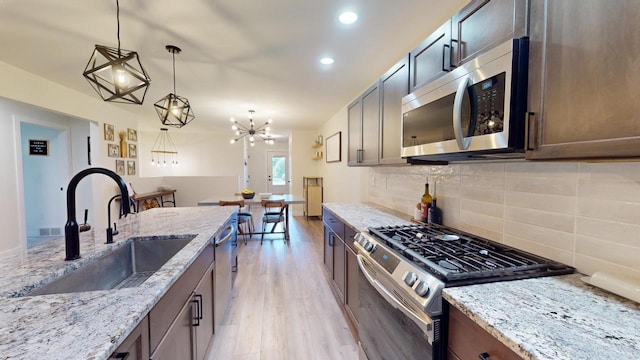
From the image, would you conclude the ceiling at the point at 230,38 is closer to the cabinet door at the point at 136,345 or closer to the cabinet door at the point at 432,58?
the cabinet door at the point at 432,58

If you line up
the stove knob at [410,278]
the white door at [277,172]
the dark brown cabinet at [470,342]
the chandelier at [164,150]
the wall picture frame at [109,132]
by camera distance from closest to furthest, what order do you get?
the dark brown cabinet at [470,342] < the stove knob at [410,278] < the wall picture frame at [109,132] < the chandelier at [164,150] < the white door at [277,172]

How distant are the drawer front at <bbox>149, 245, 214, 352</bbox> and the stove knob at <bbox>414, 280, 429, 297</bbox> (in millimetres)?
937

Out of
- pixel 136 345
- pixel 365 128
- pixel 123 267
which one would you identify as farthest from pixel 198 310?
pixel 365 128

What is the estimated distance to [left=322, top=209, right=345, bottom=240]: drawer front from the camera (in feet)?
7.50

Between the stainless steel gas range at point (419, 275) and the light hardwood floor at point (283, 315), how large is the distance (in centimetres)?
54

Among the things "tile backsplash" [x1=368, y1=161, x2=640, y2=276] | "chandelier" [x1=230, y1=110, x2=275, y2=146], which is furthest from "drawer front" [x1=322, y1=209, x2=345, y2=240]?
"chandelier" [x1=230, y1=110, x2=275, y2=146]

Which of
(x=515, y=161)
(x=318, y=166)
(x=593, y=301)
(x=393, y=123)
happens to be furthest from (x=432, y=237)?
(x=318, y=166)

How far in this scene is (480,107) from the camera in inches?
42.7

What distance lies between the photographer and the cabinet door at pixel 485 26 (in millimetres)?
967

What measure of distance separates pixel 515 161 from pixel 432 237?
22.4 inches

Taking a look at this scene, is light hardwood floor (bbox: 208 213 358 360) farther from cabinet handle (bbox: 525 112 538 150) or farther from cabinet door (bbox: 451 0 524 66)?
cabinet door (bbox: 451 0 524 66)

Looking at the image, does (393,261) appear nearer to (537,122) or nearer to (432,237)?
(432,237)

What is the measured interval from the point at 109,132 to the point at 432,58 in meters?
5.14

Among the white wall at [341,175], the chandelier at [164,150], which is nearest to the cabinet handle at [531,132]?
the white wall at [341,175]
